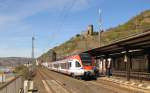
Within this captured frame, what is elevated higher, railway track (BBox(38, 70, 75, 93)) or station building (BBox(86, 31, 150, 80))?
station building (BBox(86, 31, 150, 80))

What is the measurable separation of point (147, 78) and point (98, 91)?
9.60 meters

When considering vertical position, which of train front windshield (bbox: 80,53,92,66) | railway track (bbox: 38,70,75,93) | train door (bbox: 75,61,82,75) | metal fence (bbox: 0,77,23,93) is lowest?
railway track (bbox: 38,70,75,93)

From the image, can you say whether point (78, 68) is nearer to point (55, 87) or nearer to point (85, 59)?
point (85, 59)

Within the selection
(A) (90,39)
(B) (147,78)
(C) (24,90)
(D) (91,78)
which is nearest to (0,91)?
(C) (24,90)

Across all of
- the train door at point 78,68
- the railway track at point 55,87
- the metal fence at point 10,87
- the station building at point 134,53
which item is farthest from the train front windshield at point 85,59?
the metal fence at point 10,87

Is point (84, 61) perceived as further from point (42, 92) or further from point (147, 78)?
point (42, 92)

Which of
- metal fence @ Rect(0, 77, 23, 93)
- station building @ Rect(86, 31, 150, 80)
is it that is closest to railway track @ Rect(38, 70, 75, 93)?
station building @ Rect(86, 31, 150, 80)

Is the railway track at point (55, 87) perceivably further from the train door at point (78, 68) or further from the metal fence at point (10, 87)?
the metal fence at point (10, 87)

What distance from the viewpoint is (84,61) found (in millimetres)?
42719

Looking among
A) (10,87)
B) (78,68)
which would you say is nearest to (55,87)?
(78,68)

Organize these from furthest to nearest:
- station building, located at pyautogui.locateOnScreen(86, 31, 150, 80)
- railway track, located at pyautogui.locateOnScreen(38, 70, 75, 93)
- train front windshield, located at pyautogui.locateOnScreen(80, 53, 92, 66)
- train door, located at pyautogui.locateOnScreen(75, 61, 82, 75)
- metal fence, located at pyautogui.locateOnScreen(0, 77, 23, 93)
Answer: train door, located at pyautogui.locateOnScreen(75, 61, 82, 75) → train front windshield, located at pyautogui.locateOnScreen(80, 53, 92, 66) → station building, located at pyautogui.locateOnScreen(86, 31, 150, 80) → railway track, located at pyautogui.locateOnScreen(38, 70, 75, 93) → metal fence, located at pyautogui.locateOnScreen(0, 77, 23, 93)

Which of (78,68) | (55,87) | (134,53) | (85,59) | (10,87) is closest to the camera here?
(10,87)

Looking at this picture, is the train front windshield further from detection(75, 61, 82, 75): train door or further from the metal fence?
the metal fence

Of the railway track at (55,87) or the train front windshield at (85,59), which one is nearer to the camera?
the railway track at (55,87)
